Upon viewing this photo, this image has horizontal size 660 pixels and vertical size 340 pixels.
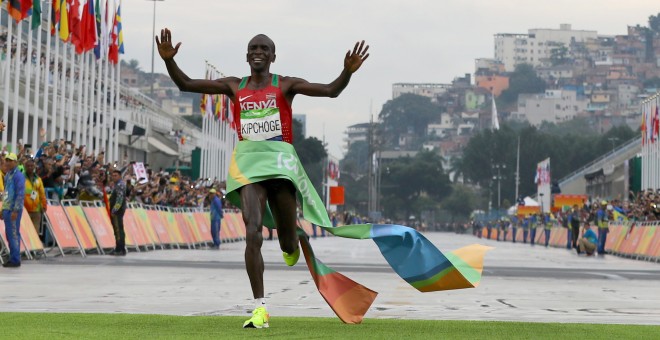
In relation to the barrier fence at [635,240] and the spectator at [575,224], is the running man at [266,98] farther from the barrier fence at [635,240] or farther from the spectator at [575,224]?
the spectator at [575,224]

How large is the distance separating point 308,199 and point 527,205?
115 meters

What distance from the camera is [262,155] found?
472 inches

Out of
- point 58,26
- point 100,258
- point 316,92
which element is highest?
point 58,26

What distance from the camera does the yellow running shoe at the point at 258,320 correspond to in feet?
37.0

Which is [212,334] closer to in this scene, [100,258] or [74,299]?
[74,299]

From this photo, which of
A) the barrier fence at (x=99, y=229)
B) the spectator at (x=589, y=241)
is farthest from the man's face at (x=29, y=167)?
the spectator at (x=589, y=241)

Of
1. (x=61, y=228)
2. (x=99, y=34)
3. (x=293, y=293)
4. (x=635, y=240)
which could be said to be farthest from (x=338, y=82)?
(x=99, y=34)

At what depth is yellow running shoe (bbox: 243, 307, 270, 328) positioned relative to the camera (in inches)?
444

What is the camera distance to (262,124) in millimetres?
12125

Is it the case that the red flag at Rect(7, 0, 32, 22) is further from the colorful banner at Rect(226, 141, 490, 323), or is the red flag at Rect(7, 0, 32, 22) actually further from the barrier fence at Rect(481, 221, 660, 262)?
the colorful banner at Rect(226, 141, 490, 323)

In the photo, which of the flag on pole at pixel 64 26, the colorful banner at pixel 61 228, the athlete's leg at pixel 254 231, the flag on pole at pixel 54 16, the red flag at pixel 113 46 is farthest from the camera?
the red flag at pixel 113 46

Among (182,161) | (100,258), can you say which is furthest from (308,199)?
(182,161)

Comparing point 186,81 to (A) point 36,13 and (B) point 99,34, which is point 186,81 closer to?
(A) point 36,13

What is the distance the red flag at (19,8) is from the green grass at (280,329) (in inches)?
1135
